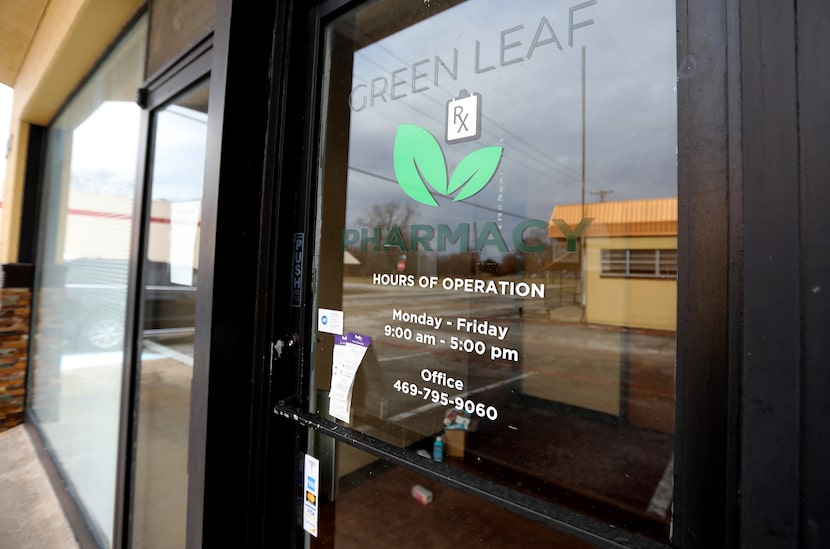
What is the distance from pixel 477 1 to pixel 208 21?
1.14 metres

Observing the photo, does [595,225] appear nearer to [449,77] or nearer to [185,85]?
[449,77]

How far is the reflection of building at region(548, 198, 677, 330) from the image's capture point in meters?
0.73

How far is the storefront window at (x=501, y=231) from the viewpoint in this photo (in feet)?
2.62

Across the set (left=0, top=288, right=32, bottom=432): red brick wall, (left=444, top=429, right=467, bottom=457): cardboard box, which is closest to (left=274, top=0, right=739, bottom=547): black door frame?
(left=444, top=429, right=467, bottom=457): cardboard box

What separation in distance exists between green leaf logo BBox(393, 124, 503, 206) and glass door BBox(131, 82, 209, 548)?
990mm

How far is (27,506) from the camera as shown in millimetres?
2820

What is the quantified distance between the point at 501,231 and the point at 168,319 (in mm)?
1729

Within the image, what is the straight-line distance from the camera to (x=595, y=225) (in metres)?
0.87

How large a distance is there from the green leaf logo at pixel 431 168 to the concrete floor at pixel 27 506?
Answer: 291cm

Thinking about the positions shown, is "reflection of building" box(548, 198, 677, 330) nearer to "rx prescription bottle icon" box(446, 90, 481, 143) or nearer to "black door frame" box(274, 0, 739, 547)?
"black door frame" box(274, 0, 739, 547)

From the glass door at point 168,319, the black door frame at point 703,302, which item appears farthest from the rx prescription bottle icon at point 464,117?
the glass door at point 168,319

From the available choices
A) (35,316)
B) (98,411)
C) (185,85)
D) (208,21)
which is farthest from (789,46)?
(35,316)

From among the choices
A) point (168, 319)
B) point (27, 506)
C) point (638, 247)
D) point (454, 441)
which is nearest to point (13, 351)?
point (27, 506)

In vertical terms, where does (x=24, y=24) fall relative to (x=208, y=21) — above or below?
above
